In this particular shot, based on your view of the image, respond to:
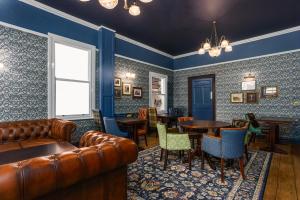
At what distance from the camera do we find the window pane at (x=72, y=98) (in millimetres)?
4297

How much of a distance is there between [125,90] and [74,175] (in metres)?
4.77

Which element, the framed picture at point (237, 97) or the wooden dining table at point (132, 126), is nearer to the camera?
the wooden dining table at point (132, 126)

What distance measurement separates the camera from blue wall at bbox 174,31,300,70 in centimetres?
507

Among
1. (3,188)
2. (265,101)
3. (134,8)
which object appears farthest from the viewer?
(265,101)

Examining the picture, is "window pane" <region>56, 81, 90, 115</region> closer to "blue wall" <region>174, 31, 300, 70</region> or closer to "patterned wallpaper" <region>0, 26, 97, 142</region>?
"patterned wallpaper" <region>0, 26, 97, 142</region>

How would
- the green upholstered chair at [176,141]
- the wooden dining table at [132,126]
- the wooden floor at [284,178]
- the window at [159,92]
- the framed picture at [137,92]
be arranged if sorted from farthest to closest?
the window at [159,92], the framed picture at [137,92], the wooden dining table at [132,126], the green upholstered chair at [176,141], the wooden floor at [284,178]

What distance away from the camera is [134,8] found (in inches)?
93.0

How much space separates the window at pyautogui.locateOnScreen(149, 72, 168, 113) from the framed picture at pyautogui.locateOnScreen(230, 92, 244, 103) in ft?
9.05

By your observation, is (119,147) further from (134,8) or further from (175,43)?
(175,43)

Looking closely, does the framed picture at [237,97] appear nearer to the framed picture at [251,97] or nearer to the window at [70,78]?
the framed picture at [251,97]

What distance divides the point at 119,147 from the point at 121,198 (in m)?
0.51

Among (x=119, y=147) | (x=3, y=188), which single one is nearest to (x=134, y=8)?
(x=119, y=147)

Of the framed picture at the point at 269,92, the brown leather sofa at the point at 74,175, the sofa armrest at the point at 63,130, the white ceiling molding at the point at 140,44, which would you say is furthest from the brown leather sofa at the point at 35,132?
the framed picture at the point at 269,92


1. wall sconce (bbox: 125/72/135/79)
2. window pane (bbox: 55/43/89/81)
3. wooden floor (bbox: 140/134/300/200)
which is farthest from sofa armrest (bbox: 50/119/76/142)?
wooden floor (bbox: 140/134/300/200)
